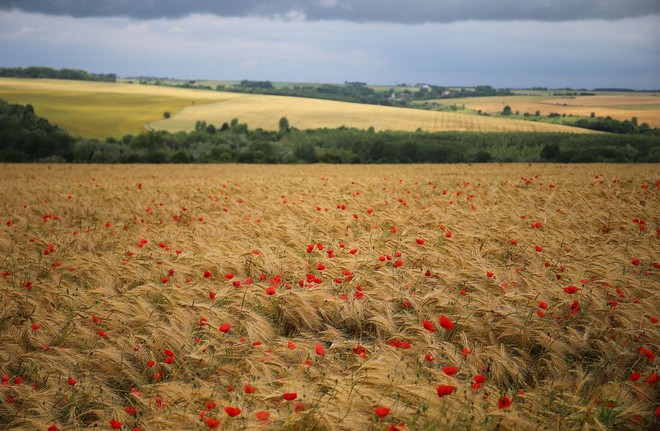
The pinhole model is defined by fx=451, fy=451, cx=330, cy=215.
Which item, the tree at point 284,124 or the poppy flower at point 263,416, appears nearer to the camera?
the poppy flower at point 263,416

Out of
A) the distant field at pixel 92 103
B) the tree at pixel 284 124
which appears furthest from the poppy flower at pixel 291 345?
the tree at pixel 284 124

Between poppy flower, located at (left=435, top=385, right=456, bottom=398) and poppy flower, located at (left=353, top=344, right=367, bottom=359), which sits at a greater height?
poppy flower, located at (left=435, top=385, right=456, bottom=398)

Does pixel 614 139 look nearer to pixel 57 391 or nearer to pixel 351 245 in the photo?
pixel 351 245

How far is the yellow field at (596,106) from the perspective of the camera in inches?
1490

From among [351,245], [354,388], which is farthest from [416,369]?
[351,245]

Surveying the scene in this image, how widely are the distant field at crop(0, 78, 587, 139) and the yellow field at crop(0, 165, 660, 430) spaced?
177 ft

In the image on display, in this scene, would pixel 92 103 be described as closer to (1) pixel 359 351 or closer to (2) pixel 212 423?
(1) pixel 359 351

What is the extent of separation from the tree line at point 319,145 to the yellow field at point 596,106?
2224 millimetres

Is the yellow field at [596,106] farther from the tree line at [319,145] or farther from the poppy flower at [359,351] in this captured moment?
the poppy flower at [359,351]

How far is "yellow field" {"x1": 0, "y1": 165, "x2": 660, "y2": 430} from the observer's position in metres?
2.44

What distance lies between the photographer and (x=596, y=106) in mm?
48969

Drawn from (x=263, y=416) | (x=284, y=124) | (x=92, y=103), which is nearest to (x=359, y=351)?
(x=263, y=416)

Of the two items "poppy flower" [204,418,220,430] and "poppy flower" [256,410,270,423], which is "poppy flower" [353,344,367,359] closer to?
"poppy flower" [256,410,270,423]

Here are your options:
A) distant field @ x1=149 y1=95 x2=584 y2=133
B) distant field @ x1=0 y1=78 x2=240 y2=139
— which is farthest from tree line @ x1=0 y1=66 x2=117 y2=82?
distant field @ x1=149 y1=95 x2=584 y2=133
